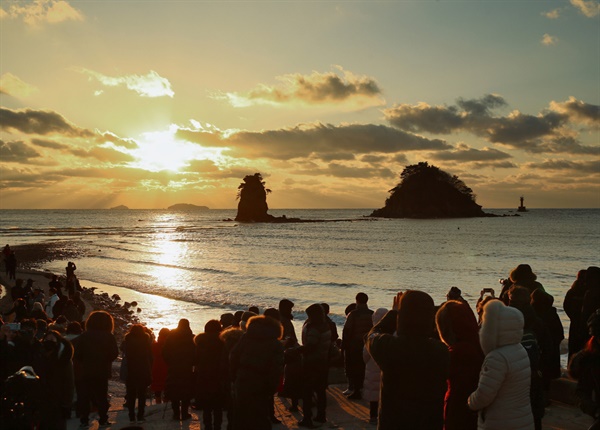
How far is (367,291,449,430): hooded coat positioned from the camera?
157 inches

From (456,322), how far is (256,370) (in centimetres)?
196

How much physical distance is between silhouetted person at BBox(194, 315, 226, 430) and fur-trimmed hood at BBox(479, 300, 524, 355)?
11.9ft

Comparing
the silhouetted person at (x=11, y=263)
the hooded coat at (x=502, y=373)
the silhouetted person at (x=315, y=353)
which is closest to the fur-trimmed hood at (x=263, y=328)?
the hooded coat at (x=502, y=373)

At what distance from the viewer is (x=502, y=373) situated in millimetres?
4141

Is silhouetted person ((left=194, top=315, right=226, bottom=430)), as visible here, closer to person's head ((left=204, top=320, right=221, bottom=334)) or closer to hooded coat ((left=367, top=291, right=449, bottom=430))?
person's head ((left=204, top=320, right=221, bottom=334))

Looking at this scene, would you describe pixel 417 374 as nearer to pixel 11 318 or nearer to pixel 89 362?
pixel 89 362

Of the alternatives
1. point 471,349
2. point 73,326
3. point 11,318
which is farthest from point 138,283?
point 471,349

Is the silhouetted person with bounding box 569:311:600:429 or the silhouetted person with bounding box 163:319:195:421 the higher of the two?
the silhouetted person with bounding box 569:311:600:429

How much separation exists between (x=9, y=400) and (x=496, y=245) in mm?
70557

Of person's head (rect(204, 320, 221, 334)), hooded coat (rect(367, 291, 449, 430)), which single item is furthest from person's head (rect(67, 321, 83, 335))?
hooded coat (rect(367, 291, 449, 430))

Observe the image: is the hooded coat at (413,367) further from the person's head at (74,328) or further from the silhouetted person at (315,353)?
the person's head at (74,328)

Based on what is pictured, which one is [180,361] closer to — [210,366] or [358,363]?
[210,366]

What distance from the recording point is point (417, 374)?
4.03m

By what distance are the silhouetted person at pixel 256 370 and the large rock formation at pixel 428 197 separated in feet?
592
